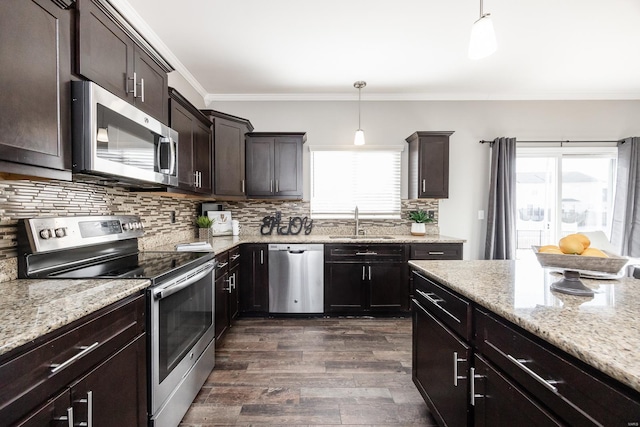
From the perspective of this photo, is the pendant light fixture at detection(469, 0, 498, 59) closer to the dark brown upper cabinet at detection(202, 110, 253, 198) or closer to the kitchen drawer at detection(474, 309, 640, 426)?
the kitchen drawer at detection(474, 309, 640, 426)

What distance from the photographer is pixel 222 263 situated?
2.68 metres

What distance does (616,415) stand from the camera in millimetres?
667

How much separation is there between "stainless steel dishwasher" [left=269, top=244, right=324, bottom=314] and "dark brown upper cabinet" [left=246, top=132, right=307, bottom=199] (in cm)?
68

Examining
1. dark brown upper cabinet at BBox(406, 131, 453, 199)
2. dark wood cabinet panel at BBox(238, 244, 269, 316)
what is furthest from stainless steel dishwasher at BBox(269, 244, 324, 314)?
dark brown upper cabinet at BBox(406, 131, 453, 199)

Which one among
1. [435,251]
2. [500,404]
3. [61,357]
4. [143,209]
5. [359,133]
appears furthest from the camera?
[435,251]

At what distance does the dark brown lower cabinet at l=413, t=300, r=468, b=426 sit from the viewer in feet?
4.28

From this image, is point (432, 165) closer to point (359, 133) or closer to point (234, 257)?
point (359, 133)

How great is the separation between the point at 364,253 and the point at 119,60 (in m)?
2.68

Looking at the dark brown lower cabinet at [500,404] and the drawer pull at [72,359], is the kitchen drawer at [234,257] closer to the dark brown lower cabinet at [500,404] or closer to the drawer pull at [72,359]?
the drawer pull at [72,359]

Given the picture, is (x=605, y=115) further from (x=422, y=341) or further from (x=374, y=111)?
(x=422, y=341)

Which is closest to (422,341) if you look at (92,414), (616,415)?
(616,415)

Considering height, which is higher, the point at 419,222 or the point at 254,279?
the point at 419,222

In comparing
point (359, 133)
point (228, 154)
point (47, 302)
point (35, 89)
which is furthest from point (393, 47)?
point (47, 302)

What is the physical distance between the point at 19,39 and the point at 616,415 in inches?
83.2
